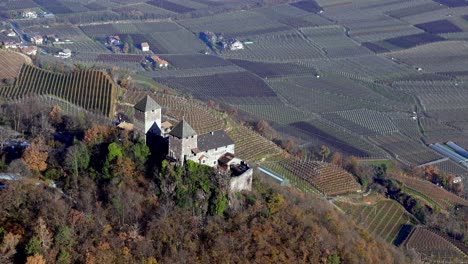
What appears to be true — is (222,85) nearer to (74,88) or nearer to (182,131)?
(74,88)

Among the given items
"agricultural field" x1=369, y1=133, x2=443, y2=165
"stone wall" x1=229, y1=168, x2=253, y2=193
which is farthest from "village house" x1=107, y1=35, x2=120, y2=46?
"stone wall" x1=229, y1=168, x2=253, y2=193

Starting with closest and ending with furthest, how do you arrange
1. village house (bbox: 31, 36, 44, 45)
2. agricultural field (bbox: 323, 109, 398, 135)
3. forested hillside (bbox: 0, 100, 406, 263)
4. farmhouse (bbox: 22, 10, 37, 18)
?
forested hillside (bbox: 0, 100, 406, 263)
agricultural field (bbox: 323, 109, 398, 135)
village house (bbox: 31, 36, 44, 45)
farmhouse (bbox: 22, 10, 37, 18)

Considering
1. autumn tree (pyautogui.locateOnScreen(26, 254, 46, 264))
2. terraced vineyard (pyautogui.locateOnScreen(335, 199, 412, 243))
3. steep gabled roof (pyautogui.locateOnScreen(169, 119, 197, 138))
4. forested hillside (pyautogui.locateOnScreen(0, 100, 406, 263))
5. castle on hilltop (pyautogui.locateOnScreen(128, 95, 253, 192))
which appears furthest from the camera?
terraced vineyard (pyautogui.locateOnScreen(335, 199, 412, 243))

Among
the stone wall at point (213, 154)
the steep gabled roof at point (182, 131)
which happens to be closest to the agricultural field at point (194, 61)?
the stone wall at point (213, 154)

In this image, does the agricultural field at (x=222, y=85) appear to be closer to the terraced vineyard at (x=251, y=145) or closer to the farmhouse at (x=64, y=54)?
the farmhouse at (x=64, y=54)

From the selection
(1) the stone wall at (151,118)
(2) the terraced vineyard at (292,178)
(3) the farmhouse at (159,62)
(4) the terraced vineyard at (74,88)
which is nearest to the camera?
(1) the stone wall at (151,118)

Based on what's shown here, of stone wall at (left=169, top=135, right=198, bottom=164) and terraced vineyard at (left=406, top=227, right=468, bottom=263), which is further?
terraced vineyard at (left=406, top=227, right=468, bottom=263)

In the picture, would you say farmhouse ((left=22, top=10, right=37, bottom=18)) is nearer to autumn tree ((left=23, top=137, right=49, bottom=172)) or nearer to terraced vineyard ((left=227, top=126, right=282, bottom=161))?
terraced vineyard ((left=227, top=126, right=282, bottom=161))
